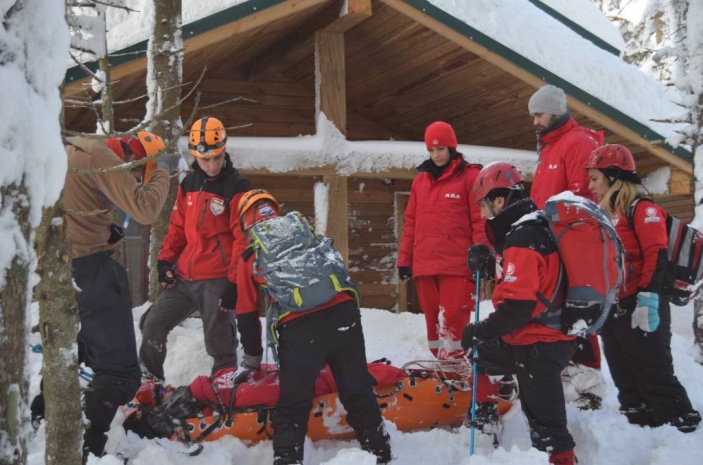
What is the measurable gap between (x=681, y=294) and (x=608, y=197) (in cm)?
79

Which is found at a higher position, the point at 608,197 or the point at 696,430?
the point at 608,197

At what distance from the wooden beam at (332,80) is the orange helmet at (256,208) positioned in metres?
3.40

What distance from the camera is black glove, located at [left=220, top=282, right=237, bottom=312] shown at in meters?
4.83

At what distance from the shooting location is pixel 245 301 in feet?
14.1

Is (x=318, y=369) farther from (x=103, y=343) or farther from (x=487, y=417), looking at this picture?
(x=487, y=417)

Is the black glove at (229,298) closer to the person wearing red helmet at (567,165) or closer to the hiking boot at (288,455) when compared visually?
the hiking boot at (288,455)

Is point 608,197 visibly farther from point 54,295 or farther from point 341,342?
point 54,295

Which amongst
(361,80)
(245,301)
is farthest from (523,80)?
(245,301)

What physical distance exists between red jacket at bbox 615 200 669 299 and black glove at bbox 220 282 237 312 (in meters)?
2.62

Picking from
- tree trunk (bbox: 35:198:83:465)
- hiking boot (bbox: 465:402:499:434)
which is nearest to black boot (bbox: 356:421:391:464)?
hiking boot (bbox: 465:402:499:434)

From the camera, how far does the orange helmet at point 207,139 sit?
16.3 feet

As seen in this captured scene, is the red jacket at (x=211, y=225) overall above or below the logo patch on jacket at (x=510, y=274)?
above

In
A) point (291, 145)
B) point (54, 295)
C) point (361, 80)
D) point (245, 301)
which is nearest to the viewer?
point (54, 295)

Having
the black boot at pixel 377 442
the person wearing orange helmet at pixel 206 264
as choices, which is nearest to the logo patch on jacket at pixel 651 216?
the black boot at pixel 377 442
